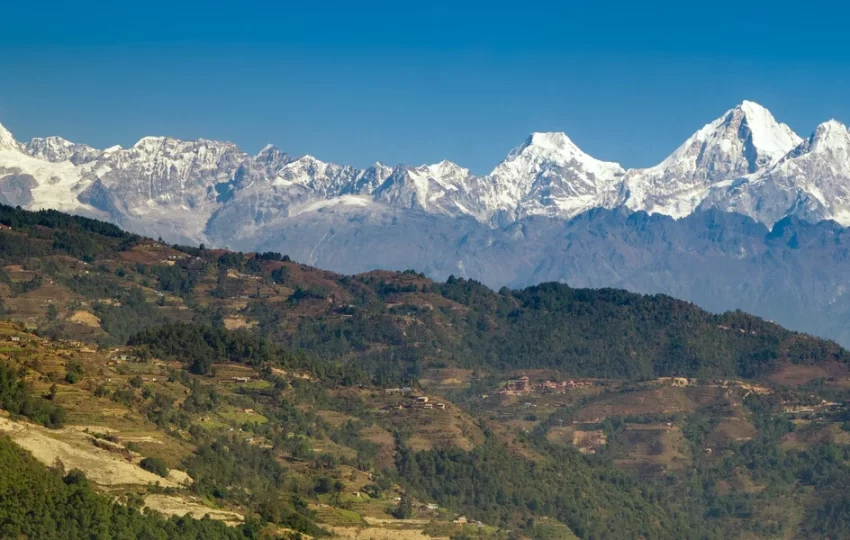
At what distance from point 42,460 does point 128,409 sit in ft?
81.5

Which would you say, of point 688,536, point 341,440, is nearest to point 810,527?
point 688,536

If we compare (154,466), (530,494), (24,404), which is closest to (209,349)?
(530,494)

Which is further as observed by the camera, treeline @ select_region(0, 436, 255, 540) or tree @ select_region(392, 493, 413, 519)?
tree @ select_region(392, 493, 413, 519)

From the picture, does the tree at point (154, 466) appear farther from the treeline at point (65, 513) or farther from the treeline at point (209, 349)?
the treeline at point (209, 349)

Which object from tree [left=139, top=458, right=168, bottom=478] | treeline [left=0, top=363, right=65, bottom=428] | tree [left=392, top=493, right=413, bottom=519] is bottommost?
tree [left=392, top=493, right=413, bottom=519]

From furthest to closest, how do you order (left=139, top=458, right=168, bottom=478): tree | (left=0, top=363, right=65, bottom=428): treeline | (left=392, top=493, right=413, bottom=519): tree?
(left=392, top=493, right=413, bottom=519): tree
(left=0, top=363, right=65, bottom=428): treeline
(left=139, top=458, right=168, bottom=478): tree

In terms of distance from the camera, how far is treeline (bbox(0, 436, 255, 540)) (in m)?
109

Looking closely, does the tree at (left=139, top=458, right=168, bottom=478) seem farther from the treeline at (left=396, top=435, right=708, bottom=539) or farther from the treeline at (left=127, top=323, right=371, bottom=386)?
the treeline at (left=127, top=323, right=371, bottom=386)

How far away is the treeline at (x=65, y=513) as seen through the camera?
358 feet

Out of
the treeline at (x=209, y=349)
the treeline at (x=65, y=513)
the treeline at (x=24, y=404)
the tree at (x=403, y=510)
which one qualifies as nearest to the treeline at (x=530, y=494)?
the tree at (x=403, y=510)

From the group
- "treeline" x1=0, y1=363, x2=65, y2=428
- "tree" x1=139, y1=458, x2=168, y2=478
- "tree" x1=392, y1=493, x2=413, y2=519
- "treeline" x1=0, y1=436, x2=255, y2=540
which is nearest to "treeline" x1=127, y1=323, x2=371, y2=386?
"tree" x1=392, y1=493, x2=413, y2=519

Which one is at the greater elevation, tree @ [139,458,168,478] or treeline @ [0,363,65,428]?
treeline @ [0,363,65,428]

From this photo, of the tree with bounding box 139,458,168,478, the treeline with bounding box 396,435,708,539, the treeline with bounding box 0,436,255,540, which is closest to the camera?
the treeline with bounding box 0,436,255,540

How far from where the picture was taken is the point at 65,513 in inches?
4432
